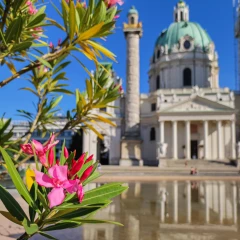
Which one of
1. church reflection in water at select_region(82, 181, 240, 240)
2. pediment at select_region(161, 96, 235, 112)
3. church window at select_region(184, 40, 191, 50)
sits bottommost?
church reflection in water at select_region(82, 181, 240, 240)

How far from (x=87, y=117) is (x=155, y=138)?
145 ft

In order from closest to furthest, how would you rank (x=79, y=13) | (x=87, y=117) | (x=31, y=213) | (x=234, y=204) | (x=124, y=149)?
(x=31, y=213) < (x=79, y=13) < (x=87, y=117) < (x=234, y=204) < (x=124, y=149)

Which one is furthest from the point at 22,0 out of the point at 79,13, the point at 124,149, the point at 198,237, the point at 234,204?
the point at 124,149

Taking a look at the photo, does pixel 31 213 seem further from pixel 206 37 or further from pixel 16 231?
pixel 206 37

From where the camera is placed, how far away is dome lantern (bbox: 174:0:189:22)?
5962cm

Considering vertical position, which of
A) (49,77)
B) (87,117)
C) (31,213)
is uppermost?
(49,77)

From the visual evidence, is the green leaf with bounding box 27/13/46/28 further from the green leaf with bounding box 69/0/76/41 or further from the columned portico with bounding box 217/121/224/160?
the columned portico with bounding box 217/121/224/160

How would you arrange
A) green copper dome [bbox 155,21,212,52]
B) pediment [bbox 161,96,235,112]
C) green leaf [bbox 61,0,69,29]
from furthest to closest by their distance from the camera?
green copper dome [bbox 155,21,212,52], pediment [bbox 161,96,235,112], green leaf [bbox 61,0,69,29]

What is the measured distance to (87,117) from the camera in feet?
12.3

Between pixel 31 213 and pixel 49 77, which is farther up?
pixel 49 77

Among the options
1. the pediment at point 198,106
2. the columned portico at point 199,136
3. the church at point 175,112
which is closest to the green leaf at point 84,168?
the church at point 175,112

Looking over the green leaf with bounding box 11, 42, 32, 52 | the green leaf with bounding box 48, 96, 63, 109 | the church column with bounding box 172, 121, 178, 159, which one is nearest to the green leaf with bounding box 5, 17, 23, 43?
the green leaf with bounding box 11, 42, 32, 52

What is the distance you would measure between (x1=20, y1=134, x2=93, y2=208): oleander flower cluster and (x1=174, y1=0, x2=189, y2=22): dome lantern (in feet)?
202

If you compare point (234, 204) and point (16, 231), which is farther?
point (234, 204)
